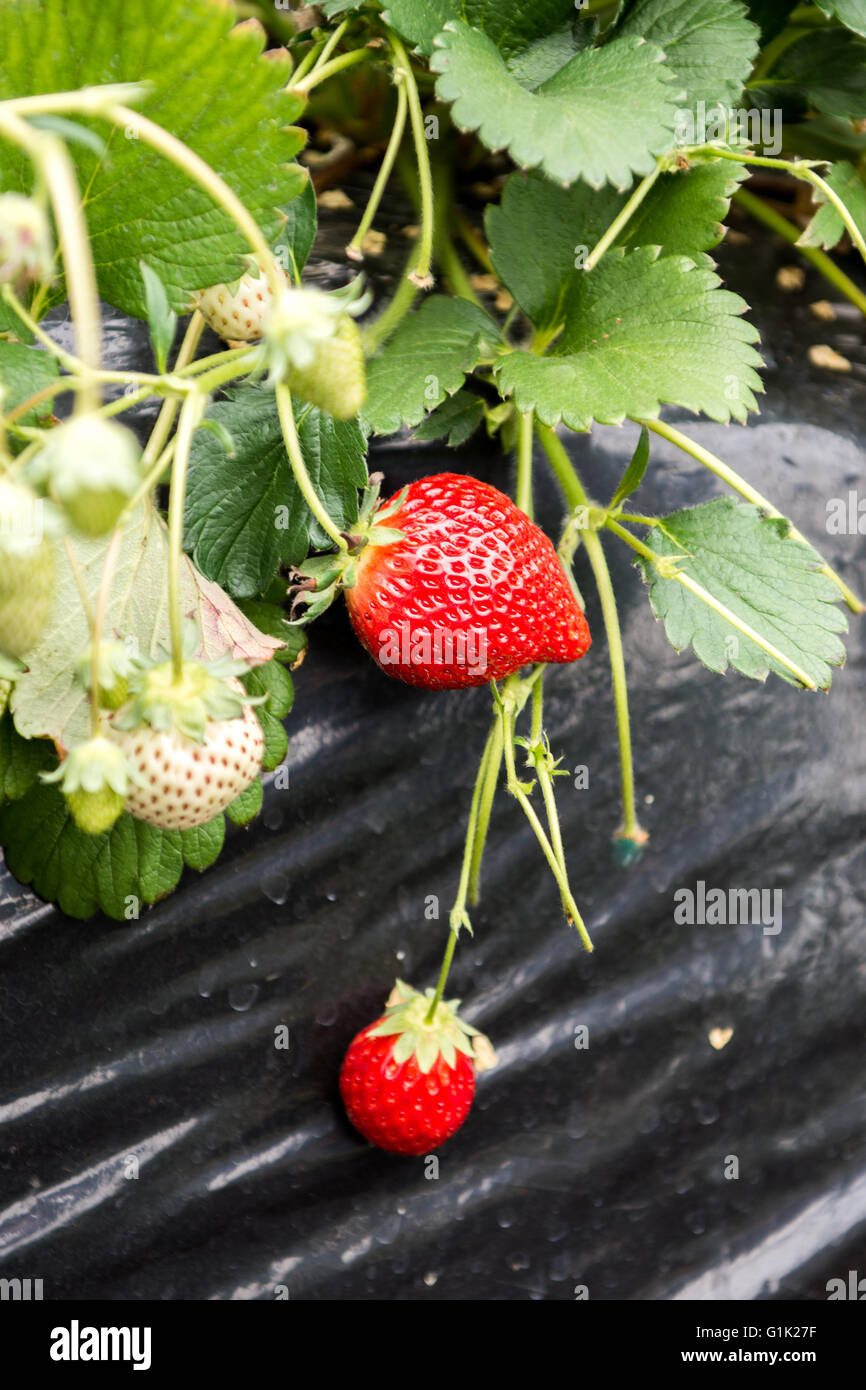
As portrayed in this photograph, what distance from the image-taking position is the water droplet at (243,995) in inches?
29.2

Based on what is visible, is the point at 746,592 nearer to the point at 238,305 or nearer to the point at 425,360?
the point at 425,360

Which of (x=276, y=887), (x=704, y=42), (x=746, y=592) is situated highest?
(x=704, y=42)

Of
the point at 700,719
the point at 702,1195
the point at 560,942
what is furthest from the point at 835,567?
the point at 702,1195

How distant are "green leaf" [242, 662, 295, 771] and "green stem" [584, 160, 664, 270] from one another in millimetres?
312

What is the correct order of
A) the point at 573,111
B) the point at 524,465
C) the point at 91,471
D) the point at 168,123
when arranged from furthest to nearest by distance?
1. the point at 524,465
2. the point at 573,111
3. the point at 168,123
4. the point at 91,471

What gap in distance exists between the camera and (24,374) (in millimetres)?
472

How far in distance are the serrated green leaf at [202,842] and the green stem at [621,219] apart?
1.24 ft

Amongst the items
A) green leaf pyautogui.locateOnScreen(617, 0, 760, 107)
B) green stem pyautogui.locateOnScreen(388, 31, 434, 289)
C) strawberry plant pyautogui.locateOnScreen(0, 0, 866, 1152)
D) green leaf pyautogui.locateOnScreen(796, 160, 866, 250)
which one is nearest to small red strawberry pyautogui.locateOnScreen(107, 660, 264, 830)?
strawberry plant pyautogui.locateOnScreen(0, 0, 866, 1152)

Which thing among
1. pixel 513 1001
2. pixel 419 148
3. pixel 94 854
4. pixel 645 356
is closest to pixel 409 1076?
pixel 513 1001

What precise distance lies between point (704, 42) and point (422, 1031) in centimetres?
65

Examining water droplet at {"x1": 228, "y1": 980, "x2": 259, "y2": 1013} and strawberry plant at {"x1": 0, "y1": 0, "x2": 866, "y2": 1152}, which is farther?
water droplet at {"x1": 228, "y1": 980, "x2": 259, "y2": 1013}

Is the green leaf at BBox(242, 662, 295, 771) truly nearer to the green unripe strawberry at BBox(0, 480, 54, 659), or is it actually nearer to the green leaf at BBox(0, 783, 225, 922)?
the green leaf at BBox(0, 783, 225, 922)

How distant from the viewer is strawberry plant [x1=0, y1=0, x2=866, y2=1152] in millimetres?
456

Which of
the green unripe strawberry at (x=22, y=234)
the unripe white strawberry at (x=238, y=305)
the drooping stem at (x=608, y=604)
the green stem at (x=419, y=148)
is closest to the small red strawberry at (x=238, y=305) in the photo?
the unripe white strawberry at (x=238, y=305)
